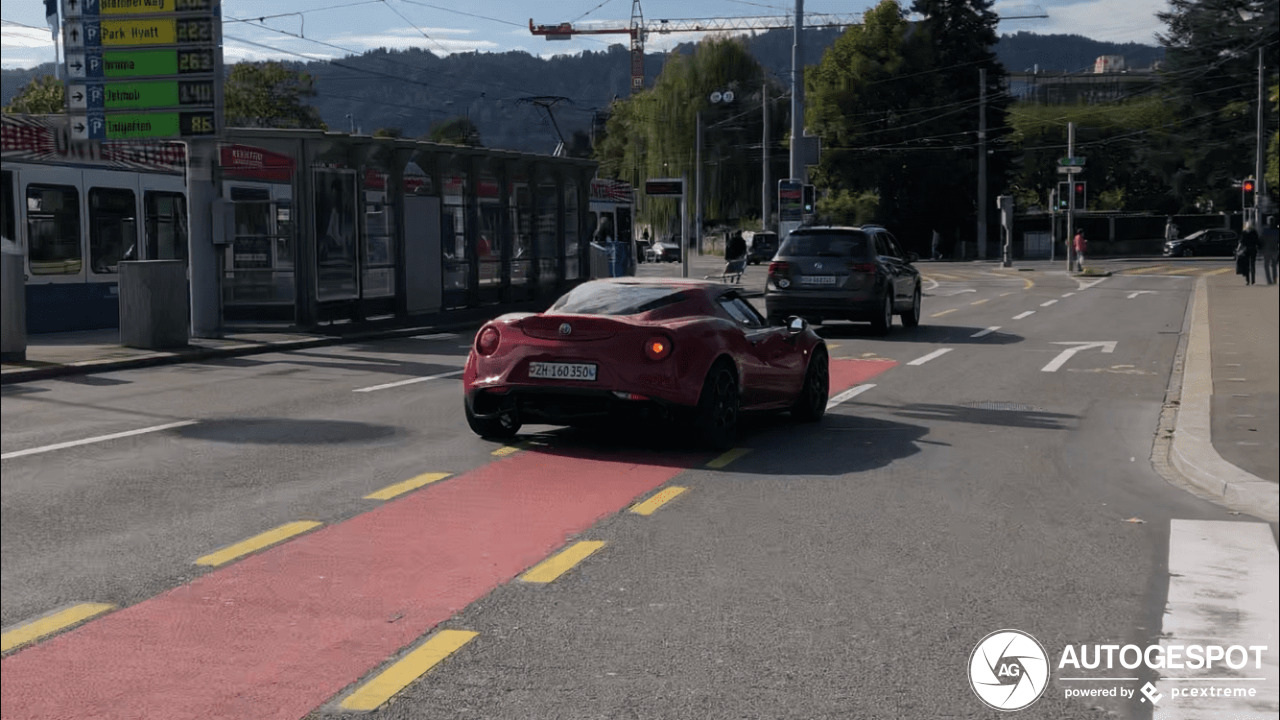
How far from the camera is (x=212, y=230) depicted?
72.6 feet

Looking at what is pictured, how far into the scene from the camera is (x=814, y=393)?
13125 mm

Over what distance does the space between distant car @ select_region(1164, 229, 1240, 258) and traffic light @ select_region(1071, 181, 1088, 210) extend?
25.0 metres

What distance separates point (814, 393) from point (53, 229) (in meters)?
14.9

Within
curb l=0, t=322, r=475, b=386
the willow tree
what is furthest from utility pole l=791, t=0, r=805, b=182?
the willow tree

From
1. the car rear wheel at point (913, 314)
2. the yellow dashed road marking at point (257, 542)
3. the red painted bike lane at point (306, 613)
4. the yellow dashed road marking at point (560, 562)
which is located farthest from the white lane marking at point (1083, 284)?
the yellow dashed road marking at point (257, 542)

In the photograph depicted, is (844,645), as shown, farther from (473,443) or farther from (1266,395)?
(473,443)

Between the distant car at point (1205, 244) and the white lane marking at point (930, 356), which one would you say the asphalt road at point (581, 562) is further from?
the distant car at point (1205, 244)

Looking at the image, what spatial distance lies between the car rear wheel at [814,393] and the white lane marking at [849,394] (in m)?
0.90

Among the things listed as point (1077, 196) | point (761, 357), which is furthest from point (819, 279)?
point (1077, 196)

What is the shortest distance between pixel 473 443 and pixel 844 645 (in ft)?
20.2

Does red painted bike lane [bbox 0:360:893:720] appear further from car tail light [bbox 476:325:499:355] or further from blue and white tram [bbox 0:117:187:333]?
blue and white tram [bbox 0:117:187:333]

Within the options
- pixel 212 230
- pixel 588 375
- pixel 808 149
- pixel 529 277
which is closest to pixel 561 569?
pixel 588 375

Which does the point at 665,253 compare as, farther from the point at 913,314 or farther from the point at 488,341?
the point at 488,341

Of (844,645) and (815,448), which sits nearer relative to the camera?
(844,645)
